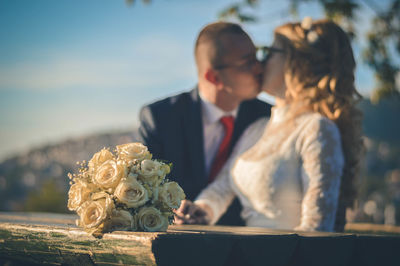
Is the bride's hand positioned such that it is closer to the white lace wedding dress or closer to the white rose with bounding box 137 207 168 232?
the white lace wedding dress

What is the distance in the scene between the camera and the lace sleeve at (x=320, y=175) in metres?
3.21

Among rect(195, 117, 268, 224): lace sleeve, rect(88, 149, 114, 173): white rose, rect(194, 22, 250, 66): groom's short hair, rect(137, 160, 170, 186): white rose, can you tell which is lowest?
rect(195, 117, 268, 224): lace sleeve

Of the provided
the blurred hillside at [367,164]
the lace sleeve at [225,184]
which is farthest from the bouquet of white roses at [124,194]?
the blurred hillside at [367,164]

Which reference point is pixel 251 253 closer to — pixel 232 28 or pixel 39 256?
pixel 39 256

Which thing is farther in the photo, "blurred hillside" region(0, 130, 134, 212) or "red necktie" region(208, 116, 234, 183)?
"blurred hillside" region(0, 130, 134, 212)

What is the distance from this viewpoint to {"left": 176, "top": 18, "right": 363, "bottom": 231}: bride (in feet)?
10.8

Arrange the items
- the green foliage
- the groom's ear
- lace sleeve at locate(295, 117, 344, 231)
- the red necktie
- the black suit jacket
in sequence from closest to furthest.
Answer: lace sleeve at locate(295, 117, 344, 231)
the groom's ear
the black suit jacket
the red necktie
the green foliage

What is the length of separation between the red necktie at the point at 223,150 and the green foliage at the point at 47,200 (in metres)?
36.1

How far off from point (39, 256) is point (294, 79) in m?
2.27

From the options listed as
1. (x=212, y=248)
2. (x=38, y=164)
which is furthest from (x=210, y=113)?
(x=38, y=164)

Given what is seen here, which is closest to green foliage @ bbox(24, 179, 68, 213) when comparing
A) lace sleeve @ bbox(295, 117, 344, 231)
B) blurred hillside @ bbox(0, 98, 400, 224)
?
lace sleeve @ bbox(295, 117, 344, 231)

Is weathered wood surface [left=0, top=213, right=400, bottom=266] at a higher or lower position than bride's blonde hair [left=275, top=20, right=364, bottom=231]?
lower

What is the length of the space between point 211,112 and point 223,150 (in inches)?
15.0

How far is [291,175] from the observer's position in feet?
11.3
